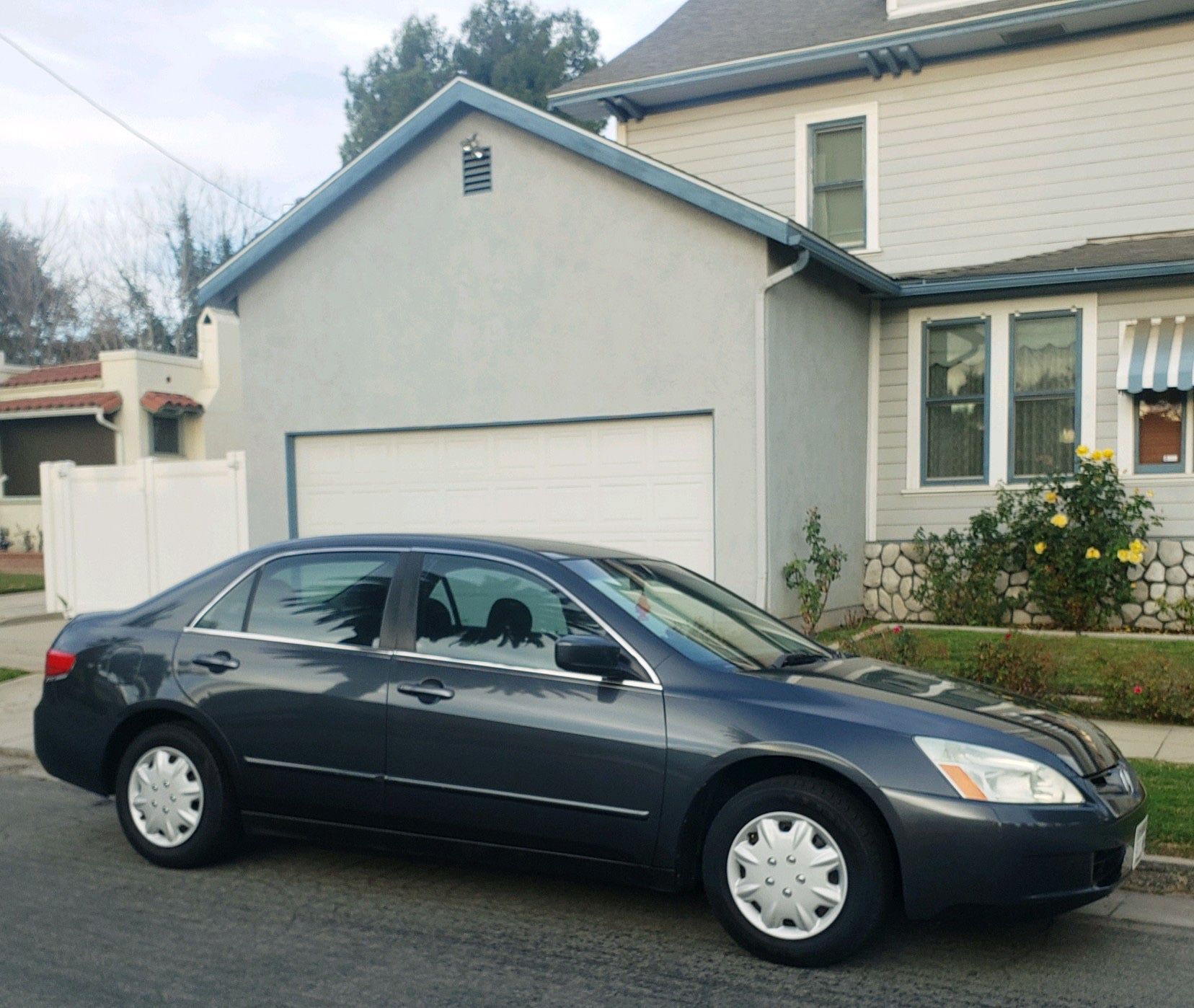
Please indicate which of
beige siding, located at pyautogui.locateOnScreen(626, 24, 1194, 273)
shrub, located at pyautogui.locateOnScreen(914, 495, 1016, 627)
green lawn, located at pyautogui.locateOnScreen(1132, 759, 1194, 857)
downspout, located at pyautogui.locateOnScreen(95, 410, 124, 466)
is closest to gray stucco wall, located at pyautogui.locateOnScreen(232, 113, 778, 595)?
shrub, located at pyautogui.locateOnScreen(914, 495, 1016, 627)

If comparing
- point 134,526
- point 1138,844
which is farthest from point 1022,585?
point 134,526

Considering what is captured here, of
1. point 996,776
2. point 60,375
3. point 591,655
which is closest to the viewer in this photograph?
point 996,776

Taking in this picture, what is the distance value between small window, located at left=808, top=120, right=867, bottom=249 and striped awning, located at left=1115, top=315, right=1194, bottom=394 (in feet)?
11.5

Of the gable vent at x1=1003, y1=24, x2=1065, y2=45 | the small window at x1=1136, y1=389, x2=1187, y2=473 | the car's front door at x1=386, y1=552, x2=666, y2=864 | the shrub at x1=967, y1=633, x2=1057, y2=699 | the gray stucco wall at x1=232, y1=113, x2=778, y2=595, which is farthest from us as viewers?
the gable vent at x1=1003, y1=24, x2=1065, y2=45

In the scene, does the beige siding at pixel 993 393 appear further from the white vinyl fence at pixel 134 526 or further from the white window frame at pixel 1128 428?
the white vinyl fence at pixel 134 526

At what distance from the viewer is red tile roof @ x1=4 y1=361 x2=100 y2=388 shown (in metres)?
26.2

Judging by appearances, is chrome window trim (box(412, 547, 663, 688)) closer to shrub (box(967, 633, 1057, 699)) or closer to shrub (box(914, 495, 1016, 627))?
shrub (box(967, 633, 1057, 699))

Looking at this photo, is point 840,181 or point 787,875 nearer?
point 787,875

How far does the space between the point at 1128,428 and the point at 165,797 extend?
10.8m

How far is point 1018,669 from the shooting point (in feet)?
29.2

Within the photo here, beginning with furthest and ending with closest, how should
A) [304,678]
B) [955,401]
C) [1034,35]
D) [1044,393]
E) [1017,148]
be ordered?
[1017,148] → [1034,35] → [955,401] → [1044,393] → [304,678]

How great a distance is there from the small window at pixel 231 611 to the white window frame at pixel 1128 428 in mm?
10199

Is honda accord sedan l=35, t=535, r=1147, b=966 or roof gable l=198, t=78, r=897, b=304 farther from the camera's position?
roof gable l=198, t=78, r=897, b=304

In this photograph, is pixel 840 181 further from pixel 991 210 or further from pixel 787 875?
pixel 787 875
